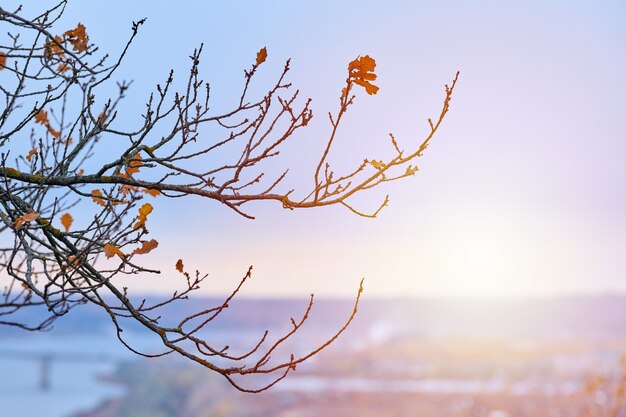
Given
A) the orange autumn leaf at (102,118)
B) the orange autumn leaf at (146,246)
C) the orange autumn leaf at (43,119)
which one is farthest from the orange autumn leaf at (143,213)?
the orange autumn leaf at (43,119)

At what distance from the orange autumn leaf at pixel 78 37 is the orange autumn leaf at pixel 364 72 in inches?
56.7

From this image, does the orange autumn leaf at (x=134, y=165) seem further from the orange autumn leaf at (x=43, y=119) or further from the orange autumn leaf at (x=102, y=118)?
the orange autumn leaf at (x=43, y=119)

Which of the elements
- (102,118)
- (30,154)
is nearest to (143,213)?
(102,118)

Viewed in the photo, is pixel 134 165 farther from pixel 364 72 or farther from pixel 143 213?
pixel 364 72

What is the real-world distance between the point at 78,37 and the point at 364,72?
151 cm

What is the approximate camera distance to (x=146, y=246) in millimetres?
3160

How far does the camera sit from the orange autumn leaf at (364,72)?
286 cm

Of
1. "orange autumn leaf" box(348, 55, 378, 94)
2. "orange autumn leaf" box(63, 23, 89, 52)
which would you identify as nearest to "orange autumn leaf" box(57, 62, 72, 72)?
"orange autumn leaf" box(63, 23, 89, 52)

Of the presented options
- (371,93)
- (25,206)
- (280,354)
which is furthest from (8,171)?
(280,354)

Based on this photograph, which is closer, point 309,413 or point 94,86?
point 94,86

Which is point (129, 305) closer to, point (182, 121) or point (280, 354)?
point (182, 121)

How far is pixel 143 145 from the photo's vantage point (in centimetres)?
343

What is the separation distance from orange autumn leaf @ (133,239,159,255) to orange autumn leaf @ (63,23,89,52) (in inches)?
41.9

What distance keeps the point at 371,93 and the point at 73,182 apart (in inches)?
52.9
